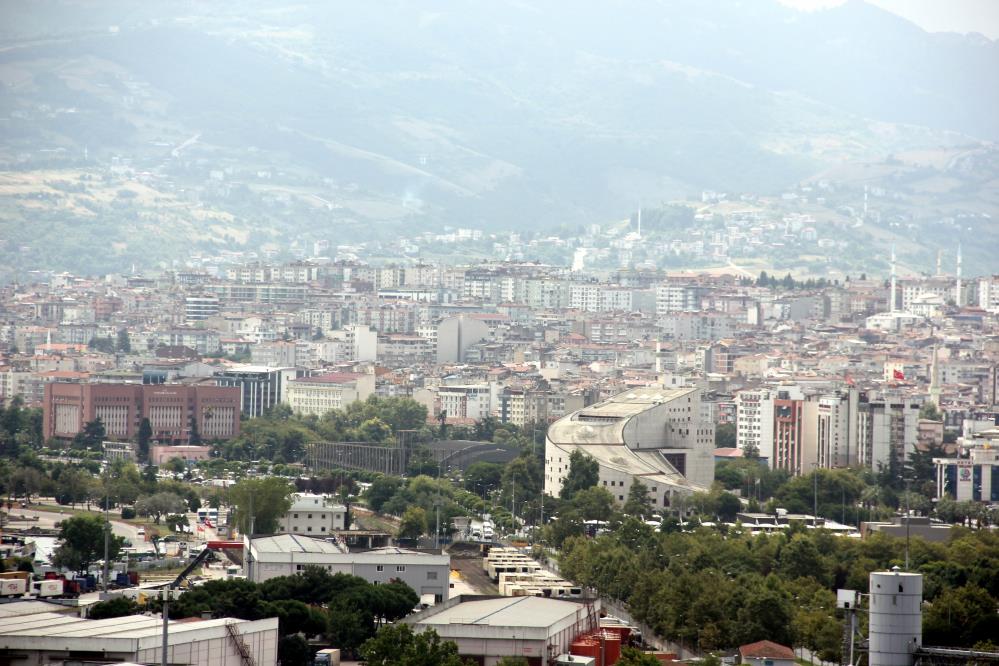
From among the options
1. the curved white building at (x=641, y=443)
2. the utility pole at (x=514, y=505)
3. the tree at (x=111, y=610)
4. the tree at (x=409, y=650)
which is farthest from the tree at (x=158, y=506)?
the tree at (x=409, y=650)

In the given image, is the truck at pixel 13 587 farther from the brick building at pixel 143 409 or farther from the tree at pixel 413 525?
the brick building at pixel 143 409

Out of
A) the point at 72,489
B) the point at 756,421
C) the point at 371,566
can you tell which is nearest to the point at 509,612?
the point at 371,566

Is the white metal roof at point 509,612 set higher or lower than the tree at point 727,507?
higher

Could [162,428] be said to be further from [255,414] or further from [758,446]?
[758,446]

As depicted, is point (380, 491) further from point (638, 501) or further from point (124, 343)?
point (124, 343)

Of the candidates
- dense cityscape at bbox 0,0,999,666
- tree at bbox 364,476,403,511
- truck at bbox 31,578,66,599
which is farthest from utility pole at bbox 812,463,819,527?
truck at bbox 31,578,66,599

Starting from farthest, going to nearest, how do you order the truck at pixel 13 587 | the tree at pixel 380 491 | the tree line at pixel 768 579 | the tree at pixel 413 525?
the tree at pixel 380 491, the tree at pixel 413 525, the truck at pixel 13 587, the tree line at pixel 768 579

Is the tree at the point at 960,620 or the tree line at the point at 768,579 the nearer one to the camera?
the tree at the point at 960,620

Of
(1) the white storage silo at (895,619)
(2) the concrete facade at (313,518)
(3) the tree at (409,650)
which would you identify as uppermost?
(1) the white storage silo at (895,619)
